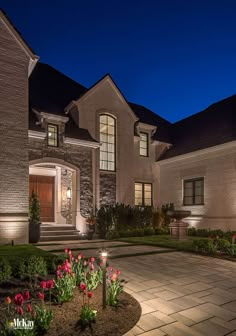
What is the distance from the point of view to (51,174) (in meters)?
15.6

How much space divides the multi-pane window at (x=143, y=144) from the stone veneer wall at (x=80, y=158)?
3.79 meters

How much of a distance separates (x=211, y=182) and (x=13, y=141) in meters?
9.86

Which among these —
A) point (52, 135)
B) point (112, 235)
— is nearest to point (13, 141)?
point (52, 135)

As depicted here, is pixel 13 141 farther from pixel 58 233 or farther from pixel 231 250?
pixel 231 250

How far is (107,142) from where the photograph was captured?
1583 centimetres

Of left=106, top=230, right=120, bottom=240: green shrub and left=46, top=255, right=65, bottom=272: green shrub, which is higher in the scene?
left=46, top=255, right=65, bottom=272: green shrub

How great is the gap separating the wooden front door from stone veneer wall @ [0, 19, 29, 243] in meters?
4.36

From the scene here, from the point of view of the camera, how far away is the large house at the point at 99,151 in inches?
432

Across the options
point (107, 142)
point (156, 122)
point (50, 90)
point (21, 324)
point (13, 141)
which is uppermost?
point (50, 90)

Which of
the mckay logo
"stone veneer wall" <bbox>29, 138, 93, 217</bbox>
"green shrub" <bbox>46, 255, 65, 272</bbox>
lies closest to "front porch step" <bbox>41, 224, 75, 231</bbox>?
"stone veneer wall" <bbox>29, 138, 93, 217</bbox>

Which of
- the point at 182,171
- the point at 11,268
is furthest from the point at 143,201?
the point at 11,268

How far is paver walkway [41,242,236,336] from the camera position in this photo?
3.79 m

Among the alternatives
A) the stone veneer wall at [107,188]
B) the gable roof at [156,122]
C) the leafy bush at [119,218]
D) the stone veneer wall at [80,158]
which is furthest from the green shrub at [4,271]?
the gable roof at [156,122]

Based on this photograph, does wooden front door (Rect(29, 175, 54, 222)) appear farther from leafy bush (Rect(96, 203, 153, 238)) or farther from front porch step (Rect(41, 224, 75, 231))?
leafy bush (Rect(96, 203, 153, 238))
